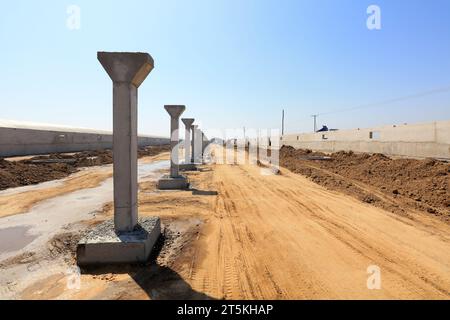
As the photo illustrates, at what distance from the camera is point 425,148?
14500 millimetres

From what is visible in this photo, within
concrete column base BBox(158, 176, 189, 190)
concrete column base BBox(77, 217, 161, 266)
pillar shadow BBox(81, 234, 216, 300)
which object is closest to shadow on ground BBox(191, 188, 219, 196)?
concrete column base BBox(158, 176, 189, 190)

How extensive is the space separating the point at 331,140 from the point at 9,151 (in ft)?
86.9

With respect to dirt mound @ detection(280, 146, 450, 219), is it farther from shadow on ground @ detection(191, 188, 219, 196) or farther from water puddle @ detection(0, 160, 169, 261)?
water puddle @ detection(0, 160, 169, 261)

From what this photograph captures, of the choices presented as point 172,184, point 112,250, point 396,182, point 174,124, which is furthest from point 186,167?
point 112,250

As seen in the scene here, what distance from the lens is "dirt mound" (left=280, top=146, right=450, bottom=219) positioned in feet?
30.8

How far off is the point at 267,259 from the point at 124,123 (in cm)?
338

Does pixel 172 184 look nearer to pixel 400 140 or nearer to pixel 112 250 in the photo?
pixel 112 250

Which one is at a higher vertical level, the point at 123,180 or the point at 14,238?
the point at 123,180

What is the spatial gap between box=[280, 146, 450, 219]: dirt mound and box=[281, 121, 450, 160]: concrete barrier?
0.93 metres

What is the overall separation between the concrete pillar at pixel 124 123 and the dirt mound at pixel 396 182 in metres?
7.30

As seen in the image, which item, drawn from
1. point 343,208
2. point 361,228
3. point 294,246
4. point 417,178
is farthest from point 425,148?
point 294,246

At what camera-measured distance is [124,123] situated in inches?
209

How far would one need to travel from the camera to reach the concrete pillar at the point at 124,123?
5.18 m
